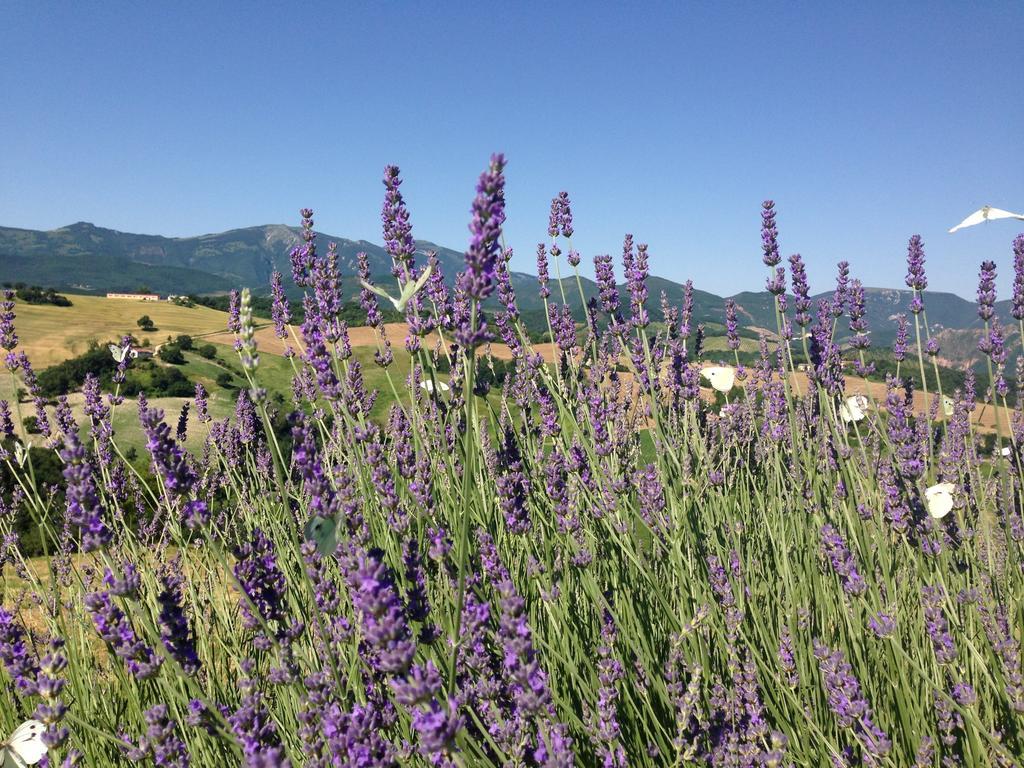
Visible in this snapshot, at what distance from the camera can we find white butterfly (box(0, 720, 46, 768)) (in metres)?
1.50

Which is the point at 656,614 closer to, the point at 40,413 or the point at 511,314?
the point at 511,314

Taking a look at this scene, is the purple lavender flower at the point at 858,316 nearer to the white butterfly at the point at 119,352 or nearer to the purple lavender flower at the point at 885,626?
the purple lavender flower at the point at 885,626

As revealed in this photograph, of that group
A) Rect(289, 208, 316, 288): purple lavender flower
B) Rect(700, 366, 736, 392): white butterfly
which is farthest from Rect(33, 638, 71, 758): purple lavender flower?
Rect(700, 366, 736, 392): white butterfly

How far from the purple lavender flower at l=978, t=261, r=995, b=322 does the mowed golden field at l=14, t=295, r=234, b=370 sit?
15.6 meters

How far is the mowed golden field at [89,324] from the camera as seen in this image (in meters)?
19.2

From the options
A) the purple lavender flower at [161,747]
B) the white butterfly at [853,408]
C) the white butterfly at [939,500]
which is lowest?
the purple lavender flower at [161,747]

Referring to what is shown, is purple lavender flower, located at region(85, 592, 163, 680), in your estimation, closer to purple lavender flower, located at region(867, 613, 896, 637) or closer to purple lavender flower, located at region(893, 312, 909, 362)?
purple lavender flower, located at region(867, 613, 896, 637)

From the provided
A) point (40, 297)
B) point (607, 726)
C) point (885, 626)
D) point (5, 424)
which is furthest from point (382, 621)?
point (40, 297)

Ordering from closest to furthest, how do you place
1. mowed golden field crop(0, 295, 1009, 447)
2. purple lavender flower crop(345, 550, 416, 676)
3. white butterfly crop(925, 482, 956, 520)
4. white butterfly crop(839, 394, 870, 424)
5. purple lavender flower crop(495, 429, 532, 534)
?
purple lavender flower crop(345, 550, 416, 676)
purple lavender flower crop(495, 429, 532, 534)
white butterfly crop(925, 482, 956, 520)
white butterfly crop(839, 394, 870, 424)
mowed golden field crop(0, 295, 1009, 447)

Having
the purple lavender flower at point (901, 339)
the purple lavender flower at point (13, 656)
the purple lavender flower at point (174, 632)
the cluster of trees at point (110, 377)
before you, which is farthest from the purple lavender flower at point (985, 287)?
the cluster of trees at point (110, 377)

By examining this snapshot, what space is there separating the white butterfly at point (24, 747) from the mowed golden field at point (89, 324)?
50.2 feet

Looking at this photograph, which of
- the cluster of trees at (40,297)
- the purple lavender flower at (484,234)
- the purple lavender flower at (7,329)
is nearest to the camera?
the purple lavender flower at (484,234)

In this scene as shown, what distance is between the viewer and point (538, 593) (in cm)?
243

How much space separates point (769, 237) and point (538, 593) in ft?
6.00
